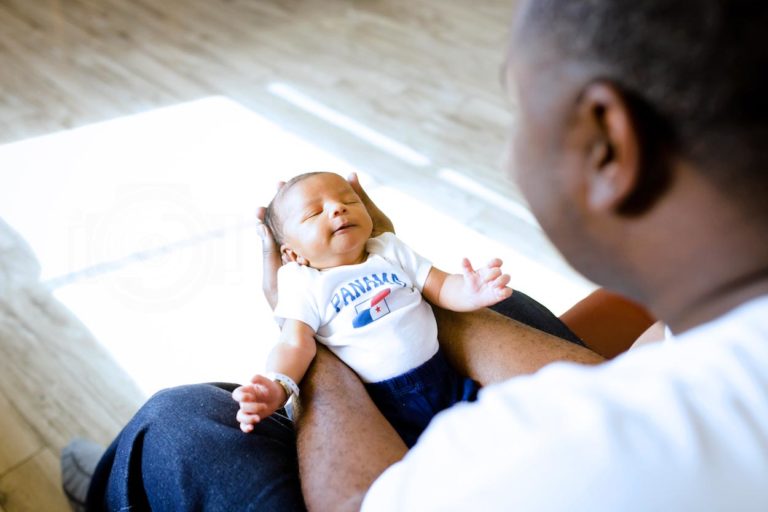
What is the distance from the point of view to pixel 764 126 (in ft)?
1.48

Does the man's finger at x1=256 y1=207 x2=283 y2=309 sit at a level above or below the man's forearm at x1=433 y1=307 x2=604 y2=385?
below

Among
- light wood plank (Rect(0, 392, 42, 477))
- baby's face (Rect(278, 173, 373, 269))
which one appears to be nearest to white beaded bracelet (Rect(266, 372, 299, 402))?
baby's face (Rect(278, 173, 373, 269))

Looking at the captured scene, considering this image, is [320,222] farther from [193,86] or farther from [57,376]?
[193,86]

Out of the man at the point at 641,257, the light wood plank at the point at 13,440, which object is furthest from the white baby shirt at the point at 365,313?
the light wood plank at the point at 13,440

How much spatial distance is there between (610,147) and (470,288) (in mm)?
569

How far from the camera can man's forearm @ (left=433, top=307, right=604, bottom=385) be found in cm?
101

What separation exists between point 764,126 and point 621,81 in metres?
0.10

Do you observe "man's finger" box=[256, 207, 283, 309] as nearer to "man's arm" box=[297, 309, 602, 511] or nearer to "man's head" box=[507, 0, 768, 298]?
"man's arm" box=[297, 309, 602, 511]

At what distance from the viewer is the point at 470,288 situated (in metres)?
1.05

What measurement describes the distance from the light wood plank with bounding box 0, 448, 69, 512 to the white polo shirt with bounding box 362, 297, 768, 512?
1101mm

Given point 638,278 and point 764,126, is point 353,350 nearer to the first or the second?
point 638,278

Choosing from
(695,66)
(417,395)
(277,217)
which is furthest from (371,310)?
(695,66)

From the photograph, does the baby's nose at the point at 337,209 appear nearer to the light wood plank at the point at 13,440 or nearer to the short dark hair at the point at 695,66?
the short dark hair at the point at 695,66

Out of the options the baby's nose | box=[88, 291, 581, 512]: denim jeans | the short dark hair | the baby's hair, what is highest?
the short dark hair
